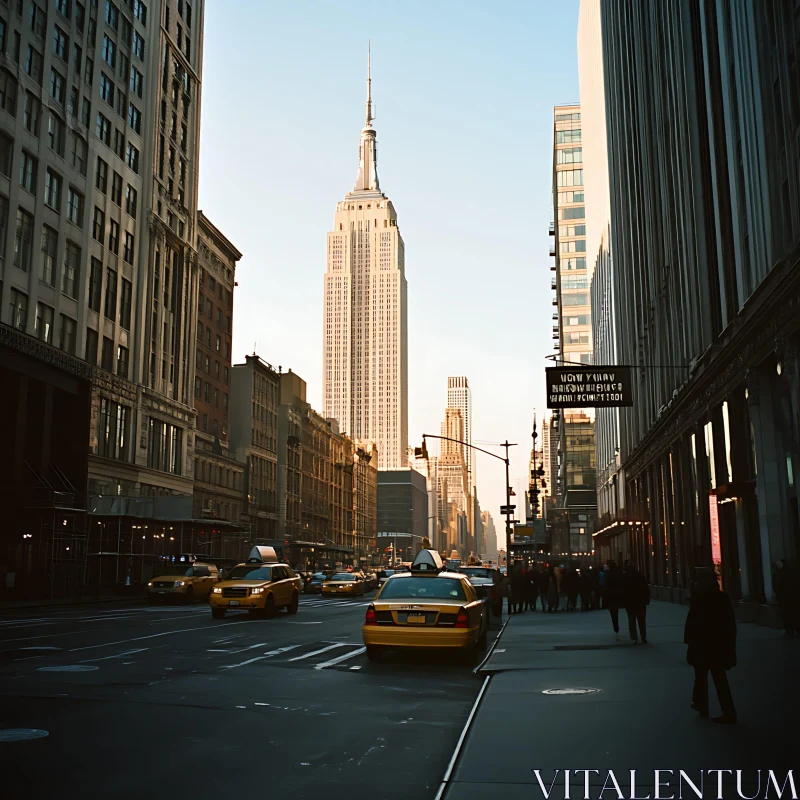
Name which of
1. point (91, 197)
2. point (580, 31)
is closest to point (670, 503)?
point (91, 197)

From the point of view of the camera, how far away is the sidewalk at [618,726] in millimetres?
6777

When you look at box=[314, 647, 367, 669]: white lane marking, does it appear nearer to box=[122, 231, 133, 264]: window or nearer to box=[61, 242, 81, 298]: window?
box=[61, 242, 81, 298]: window

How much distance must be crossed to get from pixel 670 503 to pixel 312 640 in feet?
75.1

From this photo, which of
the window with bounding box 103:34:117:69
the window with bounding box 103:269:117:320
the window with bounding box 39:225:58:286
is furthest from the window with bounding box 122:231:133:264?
the window with bounding box 103:34:117:69

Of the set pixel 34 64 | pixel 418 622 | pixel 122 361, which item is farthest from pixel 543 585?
pixel 34 64

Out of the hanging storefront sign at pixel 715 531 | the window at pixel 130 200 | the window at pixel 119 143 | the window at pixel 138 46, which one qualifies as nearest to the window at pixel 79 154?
the window at pixel 119 143

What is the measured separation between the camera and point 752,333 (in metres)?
22.5

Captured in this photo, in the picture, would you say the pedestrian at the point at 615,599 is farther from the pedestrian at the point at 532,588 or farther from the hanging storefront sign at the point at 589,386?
the pedestrian at the point at 532,588

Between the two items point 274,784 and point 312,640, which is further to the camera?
point 312,640

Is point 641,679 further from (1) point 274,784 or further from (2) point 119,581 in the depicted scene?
(2) point 119,581

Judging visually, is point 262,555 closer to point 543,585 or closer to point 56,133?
point 543,585

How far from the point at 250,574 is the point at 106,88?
3920 cm

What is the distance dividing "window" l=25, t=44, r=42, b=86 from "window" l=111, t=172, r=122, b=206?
30.5ft

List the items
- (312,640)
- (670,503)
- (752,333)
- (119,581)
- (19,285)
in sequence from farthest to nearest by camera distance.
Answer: (119,581) < (19,285) < (670,503) < (752,333) < (312,640)
